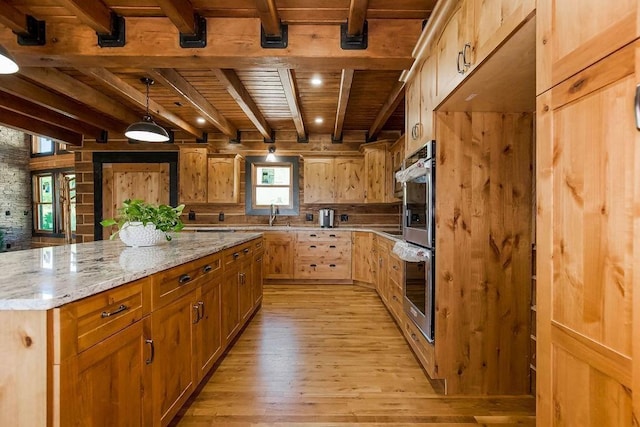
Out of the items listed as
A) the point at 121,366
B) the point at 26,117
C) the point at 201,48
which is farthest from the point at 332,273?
the point at 26,117

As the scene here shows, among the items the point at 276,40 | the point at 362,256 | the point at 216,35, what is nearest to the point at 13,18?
the point at 216,35

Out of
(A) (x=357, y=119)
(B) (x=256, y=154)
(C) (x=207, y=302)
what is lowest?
(C) (x=207, y=302)

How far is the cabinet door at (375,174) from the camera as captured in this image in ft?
16.7

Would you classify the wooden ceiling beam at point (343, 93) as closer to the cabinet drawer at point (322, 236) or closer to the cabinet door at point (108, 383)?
the cabinet drawer at point (322, 236)

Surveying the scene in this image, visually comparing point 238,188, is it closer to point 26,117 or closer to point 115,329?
point 26,117

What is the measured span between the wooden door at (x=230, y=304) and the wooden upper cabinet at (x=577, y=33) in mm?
2190

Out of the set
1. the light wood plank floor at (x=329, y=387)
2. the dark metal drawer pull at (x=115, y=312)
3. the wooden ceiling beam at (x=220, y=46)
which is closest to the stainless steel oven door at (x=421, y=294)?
the light wood plank floor at (x=329, y=387)

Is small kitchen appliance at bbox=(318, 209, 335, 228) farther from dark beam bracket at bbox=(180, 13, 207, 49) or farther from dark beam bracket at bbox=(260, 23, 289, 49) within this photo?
dark beam bracket at bbox=(180, 13, 207, 49)

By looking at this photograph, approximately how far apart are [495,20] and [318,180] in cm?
417

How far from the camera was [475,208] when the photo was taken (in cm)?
204

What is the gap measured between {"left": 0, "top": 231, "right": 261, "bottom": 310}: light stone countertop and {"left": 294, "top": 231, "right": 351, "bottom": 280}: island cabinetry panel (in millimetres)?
3123

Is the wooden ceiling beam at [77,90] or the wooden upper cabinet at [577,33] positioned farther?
the wooden ceiling beam at [77,90]

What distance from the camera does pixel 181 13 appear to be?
2139 millimetres

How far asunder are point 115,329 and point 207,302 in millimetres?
895
